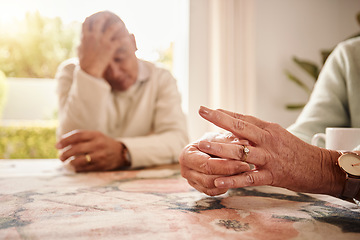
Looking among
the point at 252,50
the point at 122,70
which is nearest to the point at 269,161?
the point at 122,70

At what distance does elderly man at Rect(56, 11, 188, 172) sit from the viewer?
0.68m

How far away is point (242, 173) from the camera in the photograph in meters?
0.41

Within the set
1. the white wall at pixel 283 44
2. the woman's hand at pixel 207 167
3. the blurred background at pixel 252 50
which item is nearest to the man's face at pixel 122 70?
the woman's hand at pixel 207 167

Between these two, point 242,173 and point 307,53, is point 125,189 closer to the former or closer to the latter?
point 242,173

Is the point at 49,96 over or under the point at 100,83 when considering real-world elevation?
under

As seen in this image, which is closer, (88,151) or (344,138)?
(344,138)

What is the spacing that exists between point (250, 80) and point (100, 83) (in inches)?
66.4

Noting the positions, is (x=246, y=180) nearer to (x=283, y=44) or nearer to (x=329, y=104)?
(x=329, y=104)

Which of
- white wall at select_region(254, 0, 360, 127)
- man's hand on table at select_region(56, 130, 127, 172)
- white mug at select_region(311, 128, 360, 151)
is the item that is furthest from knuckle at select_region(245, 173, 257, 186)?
white wall at select_region(254, 0, 360, 127)

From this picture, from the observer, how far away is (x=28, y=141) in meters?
3.10

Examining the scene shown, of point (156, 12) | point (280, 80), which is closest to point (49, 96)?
point (156, 12)

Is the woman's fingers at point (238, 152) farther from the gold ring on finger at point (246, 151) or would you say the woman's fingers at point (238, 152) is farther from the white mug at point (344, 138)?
the white mug at point (344, 138)

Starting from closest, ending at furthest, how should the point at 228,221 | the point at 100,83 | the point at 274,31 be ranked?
the point at 228,221, the point at 100,83, the point at 274,31

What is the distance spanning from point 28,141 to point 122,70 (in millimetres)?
2700
